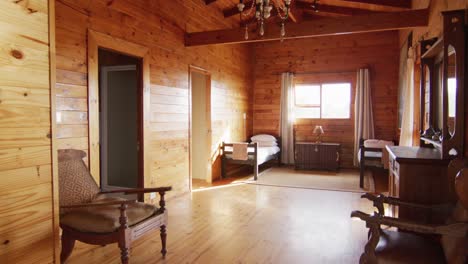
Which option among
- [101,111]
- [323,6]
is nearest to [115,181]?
[101,111]

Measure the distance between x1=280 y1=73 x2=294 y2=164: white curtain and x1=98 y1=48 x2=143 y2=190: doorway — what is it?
156 inches

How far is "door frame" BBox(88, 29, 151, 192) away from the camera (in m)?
3.29

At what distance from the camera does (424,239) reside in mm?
1966

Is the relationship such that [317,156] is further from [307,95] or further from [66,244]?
[66,244]

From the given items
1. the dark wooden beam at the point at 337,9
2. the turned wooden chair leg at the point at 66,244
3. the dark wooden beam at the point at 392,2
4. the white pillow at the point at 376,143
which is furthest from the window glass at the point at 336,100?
the turned wooden chair leg at the point at 66,244

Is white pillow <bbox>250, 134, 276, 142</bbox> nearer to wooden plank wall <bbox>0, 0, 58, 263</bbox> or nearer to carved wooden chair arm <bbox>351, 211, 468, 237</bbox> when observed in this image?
carved wooden chair arm <bbox>351, 211, 468, 237</bbox>

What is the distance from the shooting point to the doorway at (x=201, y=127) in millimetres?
6043

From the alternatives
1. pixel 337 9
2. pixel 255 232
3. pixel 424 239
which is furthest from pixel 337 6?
pixel 424 239

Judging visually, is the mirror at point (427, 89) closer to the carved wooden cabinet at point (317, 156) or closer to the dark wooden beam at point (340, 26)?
the dark wooden beam at point (340, 26)

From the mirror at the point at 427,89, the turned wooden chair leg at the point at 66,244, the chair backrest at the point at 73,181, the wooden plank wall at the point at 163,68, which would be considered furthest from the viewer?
the mirror at the point at 427,89

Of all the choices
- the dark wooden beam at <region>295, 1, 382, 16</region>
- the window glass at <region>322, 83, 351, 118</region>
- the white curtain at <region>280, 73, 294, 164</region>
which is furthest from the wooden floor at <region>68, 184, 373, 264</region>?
the dark wooden beam at <region>295, 1, 382, 16</region>

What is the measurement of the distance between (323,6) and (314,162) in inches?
131

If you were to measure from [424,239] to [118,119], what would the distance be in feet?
14.4

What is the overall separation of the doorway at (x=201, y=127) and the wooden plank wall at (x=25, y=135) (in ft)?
14.5
